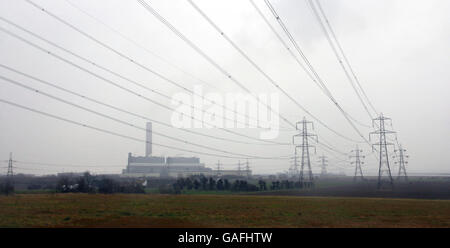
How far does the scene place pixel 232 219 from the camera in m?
28.4

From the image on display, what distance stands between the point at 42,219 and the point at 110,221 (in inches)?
203

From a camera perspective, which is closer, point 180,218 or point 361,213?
point 180,218
